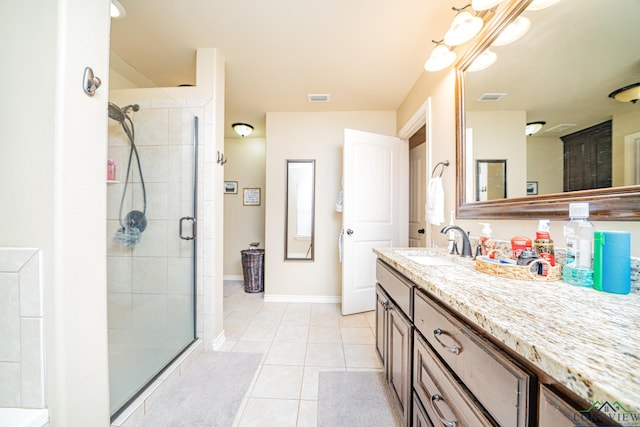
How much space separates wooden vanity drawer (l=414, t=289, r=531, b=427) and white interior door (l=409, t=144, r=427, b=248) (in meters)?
2.17

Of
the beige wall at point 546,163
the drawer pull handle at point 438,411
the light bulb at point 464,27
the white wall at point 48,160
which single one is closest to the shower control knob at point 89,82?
the white wall at point 48,160

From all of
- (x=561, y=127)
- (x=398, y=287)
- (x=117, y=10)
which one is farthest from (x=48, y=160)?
(x=561, y=127)

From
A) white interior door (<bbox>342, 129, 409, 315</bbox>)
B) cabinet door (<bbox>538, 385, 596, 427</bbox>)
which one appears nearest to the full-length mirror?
white interior door (<bbox>342, 129, 409, 315</bbox>)

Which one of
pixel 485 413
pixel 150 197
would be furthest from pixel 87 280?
pixel 485 413

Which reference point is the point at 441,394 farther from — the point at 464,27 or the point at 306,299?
the point at 306,299

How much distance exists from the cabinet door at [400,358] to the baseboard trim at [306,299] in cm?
173

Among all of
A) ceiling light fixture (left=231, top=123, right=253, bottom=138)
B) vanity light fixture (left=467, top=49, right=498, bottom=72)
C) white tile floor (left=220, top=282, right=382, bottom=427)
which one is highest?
ceiling light fixture (left=231, top=123, right=253, bottom=138)

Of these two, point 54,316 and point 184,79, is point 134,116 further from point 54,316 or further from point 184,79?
point 54,316

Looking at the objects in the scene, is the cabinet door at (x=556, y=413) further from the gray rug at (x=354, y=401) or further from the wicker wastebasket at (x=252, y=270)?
the wicker wastebasket at (x=252, y=270)

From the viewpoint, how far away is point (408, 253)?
1.66 meters

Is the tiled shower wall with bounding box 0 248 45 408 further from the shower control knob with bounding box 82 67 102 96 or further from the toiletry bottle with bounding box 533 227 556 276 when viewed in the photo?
the toiletry bottle with bounding box 533 227 556 276

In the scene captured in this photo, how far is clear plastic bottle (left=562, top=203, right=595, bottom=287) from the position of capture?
0.82 meters

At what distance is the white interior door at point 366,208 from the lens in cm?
262

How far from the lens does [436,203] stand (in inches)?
73.7
